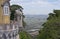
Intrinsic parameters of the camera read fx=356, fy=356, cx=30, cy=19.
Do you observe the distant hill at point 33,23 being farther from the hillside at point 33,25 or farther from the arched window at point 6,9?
the arched window at point 6,9

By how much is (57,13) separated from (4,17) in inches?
781

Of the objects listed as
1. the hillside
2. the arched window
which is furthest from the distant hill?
the arched window

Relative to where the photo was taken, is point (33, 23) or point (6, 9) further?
point (33, 23)

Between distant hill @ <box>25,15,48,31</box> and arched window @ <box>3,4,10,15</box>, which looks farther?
distant hill @ <box>25,15,48,31</box>

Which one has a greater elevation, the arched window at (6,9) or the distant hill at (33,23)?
the arched window at (6,9)

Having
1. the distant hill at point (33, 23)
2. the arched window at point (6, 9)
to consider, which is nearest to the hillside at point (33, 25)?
Answer: the distant hill at point (33, 23)

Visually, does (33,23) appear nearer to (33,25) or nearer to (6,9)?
(33,25)

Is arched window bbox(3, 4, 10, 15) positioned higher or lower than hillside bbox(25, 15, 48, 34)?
higher

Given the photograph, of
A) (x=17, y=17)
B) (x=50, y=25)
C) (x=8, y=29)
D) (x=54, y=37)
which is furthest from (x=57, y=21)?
(x=8, y=29)

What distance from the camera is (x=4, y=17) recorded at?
35.9 metres

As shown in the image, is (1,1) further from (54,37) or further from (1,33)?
(54,37)

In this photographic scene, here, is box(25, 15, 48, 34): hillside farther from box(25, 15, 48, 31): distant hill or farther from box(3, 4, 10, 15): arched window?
box(3, 4, 10, 15): arched window

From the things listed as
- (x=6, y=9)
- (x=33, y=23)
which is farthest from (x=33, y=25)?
(x=6, y=9)

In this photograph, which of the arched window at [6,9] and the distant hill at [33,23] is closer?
the arched window at [6,9]
